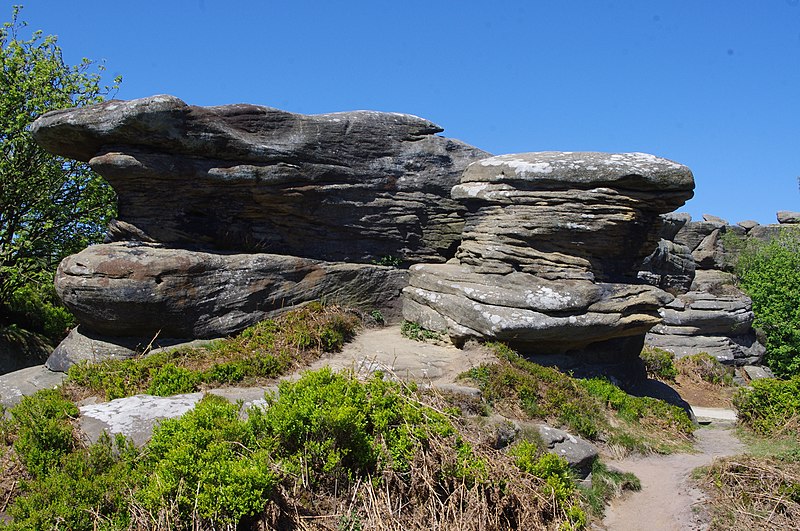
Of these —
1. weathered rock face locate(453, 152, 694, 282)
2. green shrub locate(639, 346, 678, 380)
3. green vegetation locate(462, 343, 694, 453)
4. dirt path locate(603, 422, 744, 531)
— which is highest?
weathered rock face locate(453, 152, 694, 282)

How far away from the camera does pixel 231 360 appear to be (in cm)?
1201

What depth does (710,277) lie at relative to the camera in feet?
97.5

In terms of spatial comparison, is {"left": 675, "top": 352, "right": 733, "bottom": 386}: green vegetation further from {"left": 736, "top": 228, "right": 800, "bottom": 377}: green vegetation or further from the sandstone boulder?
{"left": 736, "top": 228, "right": 800, "bottom": 377}: green vegetation

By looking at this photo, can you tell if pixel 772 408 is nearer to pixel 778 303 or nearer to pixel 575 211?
pixel 575 211

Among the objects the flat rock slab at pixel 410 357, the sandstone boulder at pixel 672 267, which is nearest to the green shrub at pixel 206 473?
the flat rock slab at pixel 410 357

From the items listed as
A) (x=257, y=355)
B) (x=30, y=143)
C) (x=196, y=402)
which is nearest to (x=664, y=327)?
(x=257, y=355)

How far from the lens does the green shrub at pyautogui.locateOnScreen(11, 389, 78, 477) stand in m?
8.09

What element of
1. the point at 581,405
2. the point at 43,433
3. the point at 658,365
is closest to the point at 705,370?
the point at 658,365

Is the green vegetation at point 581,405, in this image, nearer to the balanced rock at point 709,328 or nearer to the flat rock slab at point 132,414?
the flat rock slab at point 132,414

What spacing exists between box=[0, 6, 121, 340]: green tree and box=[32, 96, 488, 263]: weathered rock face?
6.41m

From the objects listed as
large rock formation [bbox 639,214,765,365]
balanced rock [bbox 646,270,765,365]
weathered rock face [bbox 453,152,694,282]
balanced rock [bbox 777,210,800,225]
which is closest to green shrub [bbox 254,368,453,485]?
weathered rock face [bbox 453,152,694,282]

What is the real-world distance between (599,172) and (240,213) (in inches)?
297

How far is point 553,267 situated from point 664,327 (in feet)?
41.8

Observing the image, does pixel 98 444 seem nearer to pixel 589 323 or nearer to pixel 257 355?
pixel 257 355
